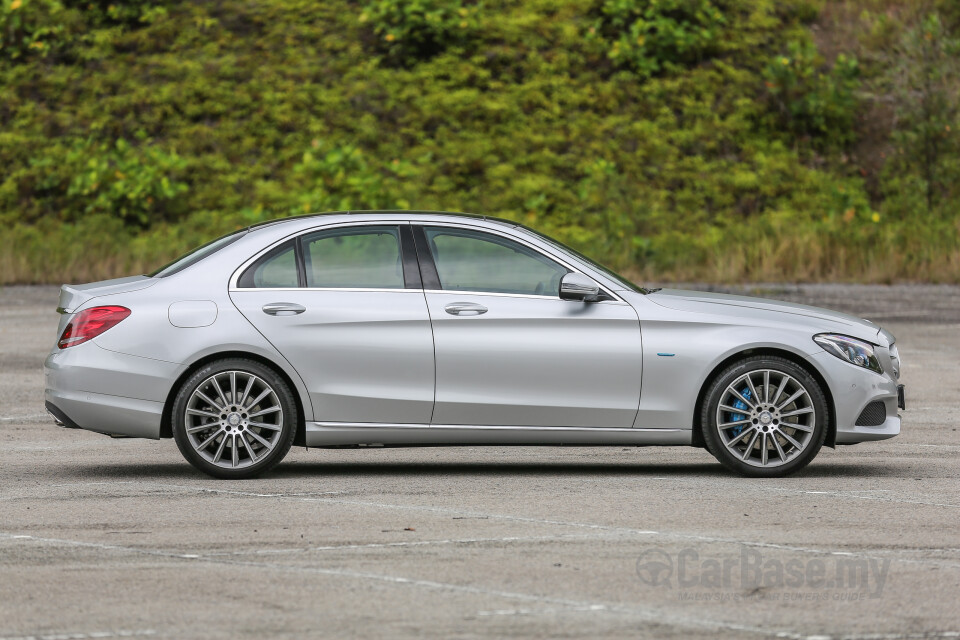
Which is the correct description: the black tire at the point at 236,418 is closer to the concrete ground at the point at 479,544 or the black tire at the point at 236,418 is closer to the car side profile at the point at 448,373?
the car side profile at the point at 448,373

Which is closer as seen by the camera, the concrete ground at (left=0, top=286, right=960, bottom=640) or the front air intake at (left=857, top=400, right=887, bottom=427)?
the concrete ground at (left=0, top=286, right=960, bottom=640)

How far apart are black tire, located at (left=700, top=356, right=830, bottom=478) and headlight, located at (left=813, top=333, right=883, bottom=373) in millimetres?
216

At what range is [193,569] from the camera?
668 cm

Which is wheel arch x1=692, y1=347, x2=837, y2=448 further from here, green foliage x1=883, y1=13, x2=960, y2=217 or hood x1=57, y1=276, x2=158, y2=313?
green foliage x1=883, y1=13, x2=960, y2=217

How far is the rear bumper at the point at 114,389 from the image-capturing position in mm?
9078

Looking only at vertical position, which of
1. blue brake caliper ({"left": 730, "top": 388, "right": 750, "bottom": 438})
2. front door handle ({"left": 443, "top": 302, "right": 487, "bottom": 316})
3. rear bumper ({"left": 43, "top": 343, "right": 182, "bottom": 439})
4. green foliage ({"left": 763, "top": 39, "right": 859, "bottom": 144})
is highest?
green foliage ({"left": 763, "top": 39, "right": 859, "bottom": 144})

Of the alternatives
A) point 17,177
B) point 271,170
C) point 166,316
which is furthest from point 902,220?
point 166,316

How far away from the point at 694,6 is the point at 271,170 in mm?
9605

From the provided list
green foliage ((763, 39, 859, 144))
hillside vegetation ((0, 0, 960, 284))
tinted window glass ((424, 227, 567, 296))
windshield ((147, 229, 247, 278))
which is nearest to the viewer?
tinted window glass ((424, 227, 567, 296))

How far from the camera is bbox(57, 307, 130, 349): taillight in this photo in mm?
9141

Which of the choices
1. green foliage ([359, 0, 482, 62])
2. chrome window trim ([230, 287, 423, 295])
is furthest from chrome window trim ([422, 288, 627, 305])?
green foliage ([359, 0, 482, 62])

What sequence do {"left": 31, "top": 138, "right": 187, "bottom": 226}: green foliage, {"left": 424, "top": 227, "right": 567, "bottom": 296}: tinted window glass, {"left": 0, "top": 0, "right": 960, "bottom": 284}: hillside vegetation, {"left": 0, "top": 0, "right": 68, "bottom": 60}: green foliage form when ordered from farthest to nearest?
{"left": 0, "top": 0, "right": 68, "bottom": 60}: green foliage < {"left": 31, "top": 138, "right": 187, "bottom": 226}: green foliage < {"left": 0, "top": 0, "right": 960, "bottom": 284}: hillside vegetation < {"left": 424, "top": 227, "right": 567, "bottom": 296}: tinted window glass

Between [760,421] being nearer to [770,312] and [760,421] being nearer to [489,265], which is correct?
[770,312]

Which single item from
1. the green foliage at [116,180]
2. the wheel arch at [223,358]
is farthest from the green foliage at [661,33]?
the wheel arch at [223,358]
